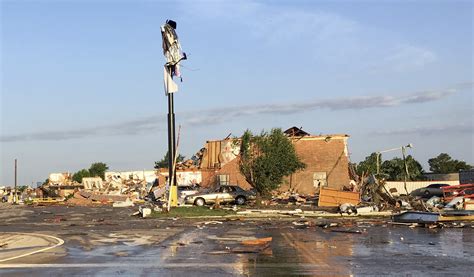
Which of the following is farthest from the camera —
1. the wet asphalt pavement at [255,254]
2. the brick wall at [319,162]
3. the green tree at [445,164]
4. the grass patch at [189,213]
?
the green tree at [445,164]

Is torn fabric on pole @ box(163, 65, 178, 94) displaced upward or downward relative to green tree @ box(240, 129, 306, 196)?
upward

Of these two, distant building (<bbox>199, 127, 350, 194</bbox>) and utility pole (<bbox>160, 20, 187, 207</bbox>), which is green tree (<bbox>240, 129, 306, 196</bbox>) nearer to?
distant building (<bbox>199, 127, 350, 194</bbox>)

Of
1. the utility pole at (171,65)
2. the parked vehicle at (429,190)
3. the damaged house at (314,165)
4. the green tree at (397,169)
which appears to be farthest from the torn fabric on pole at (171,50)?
the green tree at (397,169)

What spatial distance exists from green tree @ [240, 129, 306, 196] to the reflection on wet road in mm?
27143

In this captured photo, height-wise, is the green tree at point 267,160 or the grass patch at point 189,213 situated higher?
the green tree at point 267,160

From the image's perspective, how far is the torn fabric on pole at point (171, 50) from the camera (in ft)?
117

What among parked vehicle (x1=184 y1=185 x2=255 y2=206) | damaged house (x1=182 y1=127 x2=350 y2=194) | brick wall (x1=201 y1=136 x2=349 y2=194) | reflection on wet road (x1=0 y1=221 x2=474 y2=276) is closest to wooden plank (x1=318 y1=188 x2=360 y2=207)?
parked vehicle (x1=184 y1=185 x2=255 y2=206)

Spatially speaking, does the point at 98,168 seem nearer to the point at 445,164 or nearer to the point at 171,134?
the point at 445,164

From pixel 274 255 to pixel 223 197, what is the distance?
26.3 m

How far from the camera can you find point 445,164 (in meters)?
118

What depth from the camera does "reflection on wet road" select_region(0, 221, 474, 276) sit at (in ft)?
36.2

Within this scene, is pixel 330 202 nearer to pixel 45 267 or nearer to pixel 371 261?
pixel 371 261

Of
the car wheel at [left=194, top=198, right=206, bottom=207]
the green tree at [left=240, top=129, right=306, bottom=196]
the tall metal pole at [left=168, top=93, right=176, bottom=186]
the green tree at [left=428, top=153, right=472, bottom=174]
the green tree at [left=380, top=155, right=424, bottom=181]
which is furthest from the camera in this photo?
the green tree at [left=428, top=153, right=472, bottom=174]

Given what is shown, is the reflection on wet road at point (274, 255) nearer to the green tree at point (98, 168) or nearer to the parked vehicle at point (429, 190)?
the parked vehicle at point (429, 190)
